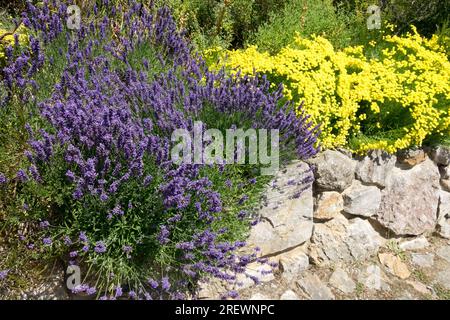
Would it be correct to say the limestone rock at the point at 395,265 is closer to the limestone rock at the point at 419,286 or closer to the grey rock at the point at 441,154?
the limestone rock at the point at 419,286

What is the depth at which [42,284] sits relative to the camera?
8.30 ft

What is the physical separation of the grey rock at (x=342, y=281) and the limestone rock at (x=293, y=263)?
23 cm

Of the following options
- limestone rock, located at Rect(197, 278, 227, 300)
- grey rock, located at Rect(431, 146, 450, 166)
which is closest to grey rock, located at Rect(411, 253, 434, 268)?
grey rock, located at Rect(431, 146, 450, 166)

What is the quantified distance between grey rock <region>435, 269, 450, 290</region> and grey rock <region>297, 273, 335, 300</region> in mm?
1058

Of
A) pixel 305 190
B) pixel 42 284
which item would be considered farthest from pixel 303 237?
pixel 42 284

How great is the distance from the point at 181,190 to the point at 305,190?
129 centimetres

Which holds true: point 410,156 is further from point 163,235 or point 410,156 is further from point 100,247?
point 100,247

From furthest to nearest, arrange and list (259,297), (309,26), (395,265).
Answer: (309,26) < (395,265) < (259,297)

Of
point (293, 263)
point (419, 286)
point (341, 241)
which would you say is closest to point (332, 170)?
point (341, 241)

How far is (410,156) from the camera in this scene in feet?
12.1

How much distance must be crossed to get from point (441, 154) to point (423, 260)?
37.4 inches

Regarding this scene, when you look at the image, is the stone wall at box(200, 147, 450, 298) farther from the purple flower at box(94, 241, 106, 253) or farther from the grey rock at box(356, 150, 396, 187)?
the purple flower at box(94, 241, 106, 253)

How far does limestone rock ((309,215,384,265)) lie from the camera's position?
3416mm
